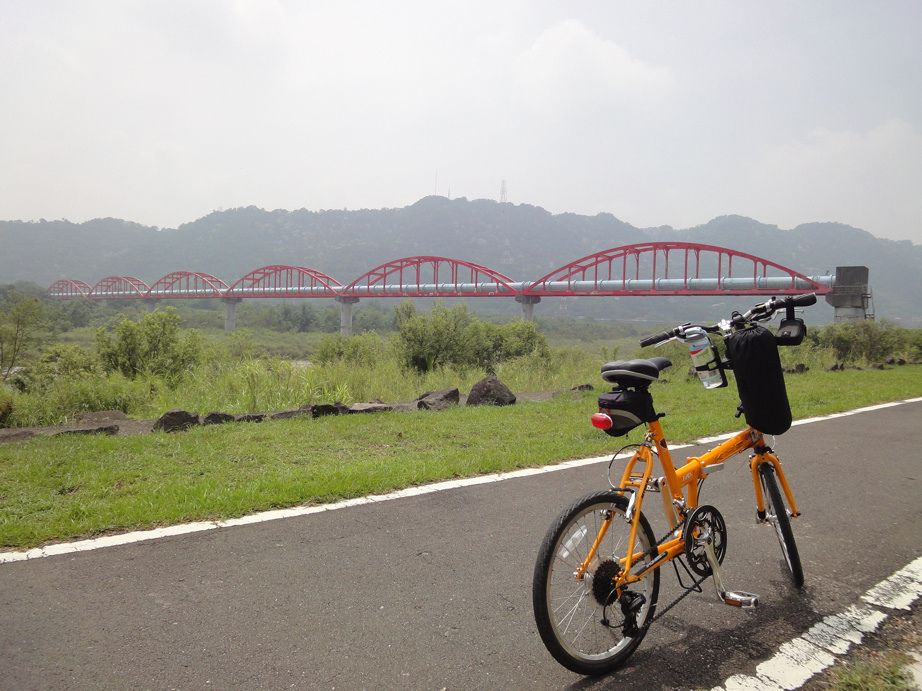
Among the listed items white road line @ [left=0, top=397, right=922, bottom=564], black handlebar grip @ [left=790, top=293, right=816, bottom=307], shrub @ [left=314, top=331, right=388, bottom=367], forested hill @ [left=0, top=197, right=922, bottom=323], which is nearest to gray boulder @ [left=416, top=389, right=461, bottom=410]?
white road line @ [left=0, top=397, right=922, bottom=564]

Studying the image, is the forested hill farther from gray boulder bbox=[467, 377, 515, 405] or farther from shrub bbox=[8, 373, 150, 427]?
shrub bbox=[8, 373, 150, 427]

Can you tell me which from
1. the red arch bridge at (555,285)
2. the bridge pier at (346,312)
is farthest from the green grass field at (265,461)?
the bridge pier at (346,312)

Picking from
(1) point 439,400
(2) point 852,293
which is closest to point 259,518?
(1) point 439,400

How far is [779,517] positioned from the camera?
294 cm

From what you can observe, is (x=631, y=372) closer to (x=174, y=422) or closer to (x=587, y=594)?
(x=587, y=594)

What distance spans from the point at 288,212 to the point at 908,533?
203 m

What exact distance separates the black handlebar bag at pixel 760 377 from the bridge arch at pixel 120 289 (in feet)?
309

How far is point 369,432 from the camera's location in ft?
21.8

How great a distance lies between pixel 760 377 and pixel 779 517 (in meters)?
0.78

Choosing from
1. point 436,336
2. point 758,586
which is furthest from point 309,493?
point 436,336

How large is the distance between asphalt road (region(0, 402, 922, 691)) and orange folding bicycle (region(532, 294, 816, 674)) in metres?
0.16

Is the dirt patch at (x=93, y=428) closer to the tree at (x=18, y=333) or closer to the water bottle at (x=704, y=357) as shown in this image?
the water bottle at (x=704, y=357)

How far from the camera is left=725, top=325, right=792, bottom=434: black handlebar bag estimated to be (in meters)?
2.66

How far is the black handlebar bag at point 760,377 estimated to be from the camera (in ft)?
8.71
